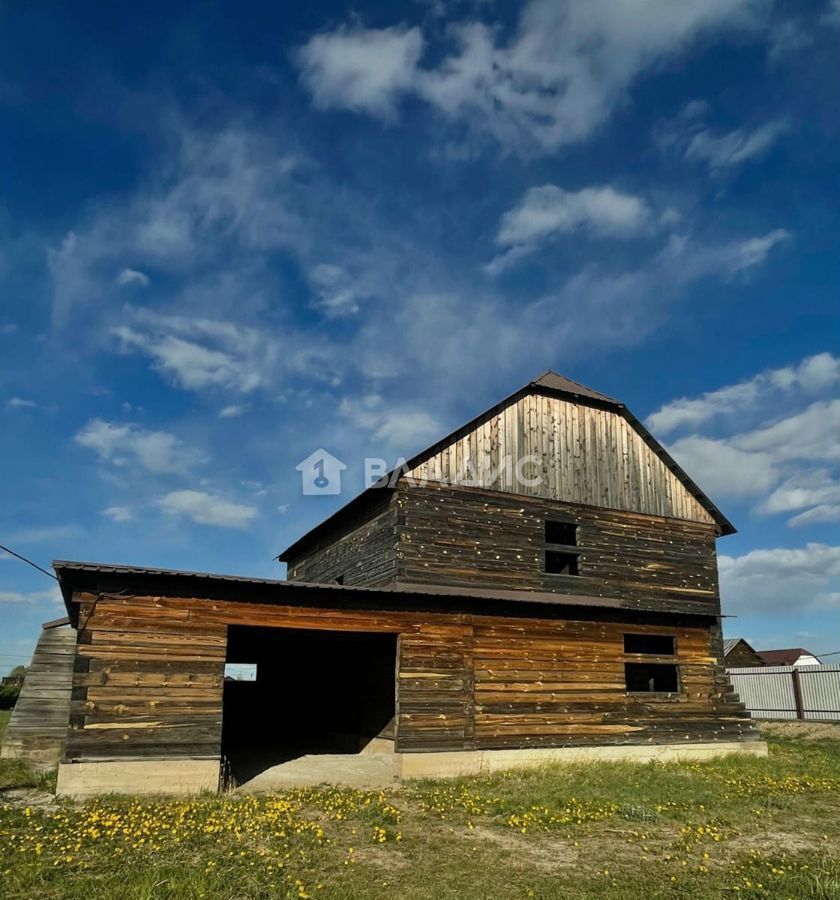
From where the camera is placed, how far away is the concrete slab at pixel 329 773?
13.8m

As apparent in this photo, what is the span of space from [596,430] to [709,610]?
655cm

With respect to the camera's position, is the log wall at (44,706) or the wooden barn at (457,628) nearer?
the wooden barn at (457,628)

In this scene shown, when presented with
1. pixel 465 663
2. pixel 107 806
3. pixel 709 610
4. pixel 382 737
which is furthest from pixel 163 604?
pixel 709 610

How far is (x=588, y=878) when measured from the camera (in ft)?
26.9

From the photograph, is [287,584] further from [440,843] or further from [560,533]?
[560,533]

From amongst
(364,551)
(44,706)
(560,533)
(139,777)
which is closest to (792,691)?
(560,533)

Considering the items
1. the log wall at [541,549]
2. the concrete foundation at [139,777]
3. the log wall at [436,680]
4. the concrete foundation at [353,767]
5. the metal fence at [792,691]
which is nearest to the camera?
the concrete foundation at [139,777]

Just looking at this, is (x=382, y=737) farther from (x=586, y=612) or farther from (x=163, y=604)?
(x=163, y=604)

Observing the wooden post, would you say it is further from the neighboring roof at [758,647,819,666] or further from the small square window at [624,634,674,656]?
the neighboring roof at [758,647,819,666]

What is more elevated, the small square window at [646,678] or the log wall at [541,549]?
the log wall at [541,549]

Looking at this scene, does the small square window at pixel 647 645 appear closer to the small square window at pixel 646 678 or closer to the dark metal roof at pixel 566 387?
the small square window at pixel 646 678

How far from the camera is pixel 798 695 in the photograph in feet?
96.8

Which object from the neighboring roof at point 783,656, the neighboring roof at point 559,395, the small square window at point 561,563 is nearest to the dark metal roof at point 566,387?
the neighboring roof at point 559,395

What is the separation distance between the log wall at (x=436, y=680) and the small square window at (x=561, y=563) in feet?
10.4
